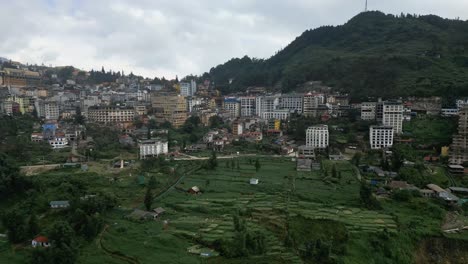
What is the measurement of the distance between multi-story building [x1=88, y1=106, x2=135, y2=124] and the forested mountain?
96.5 ft

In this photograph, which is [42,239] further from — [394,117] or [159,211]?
[394,117]

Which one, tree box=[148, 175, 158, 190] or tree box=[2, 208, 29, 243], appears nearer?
tree box=[2, 208, 29, 243]

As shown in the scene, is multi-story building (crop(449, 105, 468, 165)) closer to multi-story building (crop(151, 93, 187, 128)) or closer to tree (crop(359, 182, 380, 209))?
tree (crop(359, 182, 380, 209))

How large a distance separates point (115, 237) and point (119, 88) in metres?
67.1

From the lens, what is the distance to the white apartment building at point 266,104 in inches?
2379

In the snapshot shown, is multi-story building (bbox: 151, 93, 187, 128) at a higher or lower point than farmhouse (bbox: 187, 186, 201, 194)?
higher

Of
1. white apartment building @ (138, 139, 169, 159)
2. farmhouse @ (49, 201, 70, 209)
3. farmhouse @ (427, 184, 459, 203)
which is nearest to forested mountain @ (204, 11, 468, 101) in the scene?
farmhouse @ (427, 184, 459, 203)

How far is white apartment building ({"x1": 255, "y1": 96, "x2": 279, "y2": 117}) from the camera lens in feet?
198

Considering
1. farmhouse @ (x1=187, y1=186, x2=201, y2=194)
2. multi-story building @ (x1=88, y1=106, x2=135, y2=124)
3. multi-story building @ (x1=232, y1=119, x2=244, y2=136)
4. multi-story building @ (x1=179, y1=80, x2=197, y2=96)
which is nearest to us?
farmhouse @ (x1=187, y1=186, x2=201, y2=194)

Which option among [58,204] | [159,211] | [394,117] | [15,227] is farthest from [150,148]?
[394,117]

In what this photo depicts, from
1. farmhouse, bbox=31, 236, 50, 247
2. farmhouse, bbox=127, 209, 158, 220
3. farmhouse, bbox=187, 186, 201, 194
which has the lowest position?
farmhouse, bbox=31, 236, 50, 247

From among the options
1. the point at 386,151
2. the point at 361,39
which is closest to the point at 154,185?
the point at 386,151

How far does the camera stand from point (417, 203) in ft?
79.8

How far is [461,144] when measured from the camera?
34281 mm
